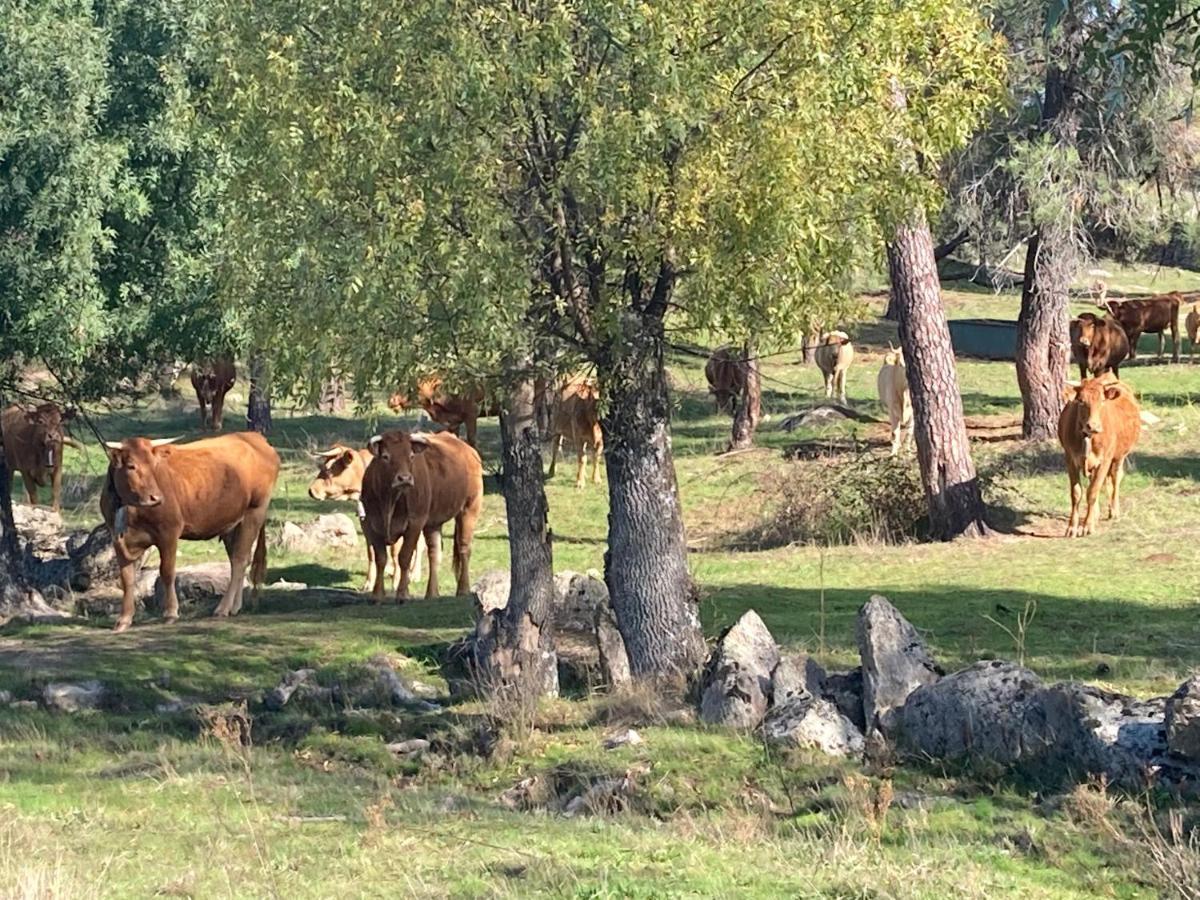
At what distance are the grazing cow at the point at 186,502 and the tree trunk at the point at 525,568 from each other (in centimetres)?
440

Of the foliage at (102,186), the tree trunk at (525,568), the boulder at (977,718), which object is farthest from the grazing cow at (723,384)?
the boulder at (977,718)

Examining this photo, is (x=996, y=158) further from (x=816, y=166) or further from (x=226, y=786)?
(x=226, y=786)

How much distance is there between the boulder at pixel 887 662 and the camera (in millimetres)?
12945

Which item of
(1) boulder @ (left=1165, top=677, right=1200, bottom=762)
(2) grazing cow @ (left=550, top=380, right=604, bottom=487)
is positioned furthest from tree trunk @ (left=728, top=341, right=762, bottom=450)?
(1) boulder @ (left=1165, top=677, right=1200, bottom=762)

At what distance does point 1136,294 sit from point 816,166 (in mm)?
46062

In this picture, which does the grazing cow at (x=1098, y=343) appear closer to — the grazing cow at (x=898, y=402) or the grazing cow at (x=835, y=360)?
the grazing cow at (x=835, y=360)

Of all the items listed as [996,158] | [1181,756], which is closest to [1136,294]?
[996,158]

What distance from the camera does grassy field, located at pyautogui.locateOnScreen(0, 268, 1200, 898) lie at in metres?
8.70

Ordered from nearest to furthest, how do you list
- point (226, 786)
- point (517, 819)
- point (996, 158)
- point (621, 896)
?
point (621, 896), point (517, 819), point (226, 786), point (996, 158)

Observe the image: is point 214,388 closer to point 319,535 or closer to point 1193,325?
point 319,535

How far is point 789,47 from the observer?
1302 centimetres

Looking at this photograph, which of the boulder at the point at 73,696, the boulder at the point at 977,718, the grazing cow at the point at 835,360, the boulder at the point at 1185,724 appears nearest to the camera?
the boulder at the point at 1185,724

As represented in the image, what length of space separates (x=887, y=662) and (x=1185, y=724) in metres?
2.83

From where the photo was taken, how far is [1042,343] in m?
28.2
